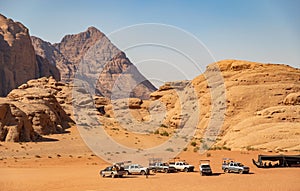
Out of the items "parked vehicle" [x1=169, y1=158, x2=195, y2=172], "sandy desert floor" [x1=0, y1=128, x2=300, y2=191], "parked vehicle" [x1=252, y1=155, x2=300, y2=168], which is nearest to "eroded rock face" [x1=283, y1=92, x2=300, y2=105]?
"sandy desert floor" [x1=0, y1=128, x2=300, y2=191]

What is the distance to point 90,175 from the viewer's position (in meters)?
29.4

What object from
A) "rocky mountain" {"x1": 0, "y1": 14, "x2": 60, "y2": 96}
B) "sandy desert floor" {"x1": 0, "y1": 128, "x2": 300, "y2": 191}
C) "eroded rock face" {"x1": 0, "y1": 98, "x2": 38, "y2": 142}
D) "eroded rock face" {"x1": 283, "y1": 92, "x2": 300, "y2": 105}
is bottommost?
"sandy desert floor" {"x1": 0, "y1": 128, "x2": 300, "y2": 191}

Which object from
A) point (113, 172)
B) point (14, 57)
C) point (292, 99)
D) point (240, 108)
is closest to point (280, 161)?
point (113, 172)

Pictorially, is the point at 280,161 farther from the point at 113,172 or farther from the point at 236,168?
the point at 113,172

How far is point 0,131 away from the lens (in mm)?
44312

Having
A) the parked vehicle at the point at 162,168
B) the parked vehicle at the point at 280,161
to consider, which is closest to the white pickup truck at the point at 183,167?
the parked vehicle at the point at 162,168

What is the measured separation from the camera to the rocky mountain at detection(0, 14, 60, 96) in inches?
4206

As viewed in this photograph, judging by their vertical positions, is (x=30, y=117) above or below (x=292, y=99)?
below

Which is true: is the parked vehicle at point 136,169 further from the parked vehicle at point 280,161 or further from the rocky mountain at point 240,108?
the rocky mountain at point 240,108

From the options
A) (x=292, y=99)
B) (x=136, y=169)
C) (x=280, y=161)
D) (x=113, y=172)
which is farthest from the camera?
(x=292, y=99)

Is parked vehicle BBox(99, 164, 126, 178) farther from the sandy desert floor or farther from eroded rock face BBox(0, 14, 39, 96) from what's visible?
eroded rock face BBox(0, 14, 39, 96)

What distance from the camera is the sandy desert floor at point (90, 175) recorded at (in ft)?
77.5

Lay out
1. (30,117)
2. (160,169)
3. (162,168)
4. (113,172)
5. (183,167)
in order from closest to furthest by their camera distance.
Answer: (113,172) < (162,168) < (160,169) < (183,167) < (30,117)

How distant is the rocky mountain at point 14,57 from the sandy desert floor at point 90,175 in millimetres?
67440
